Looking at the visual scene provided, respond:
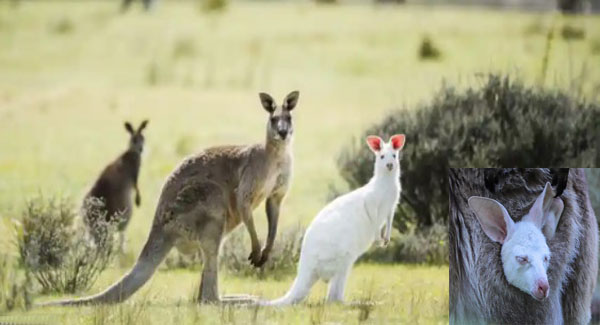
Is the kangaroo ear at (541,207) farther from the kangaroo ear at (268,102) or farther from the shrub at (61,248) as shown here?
the shrub at (61,248)

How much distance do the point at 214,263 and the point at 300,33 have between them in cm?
1078

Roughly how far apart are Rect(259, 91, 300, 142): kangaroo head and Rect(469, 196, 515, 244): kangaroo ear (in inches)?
46.4

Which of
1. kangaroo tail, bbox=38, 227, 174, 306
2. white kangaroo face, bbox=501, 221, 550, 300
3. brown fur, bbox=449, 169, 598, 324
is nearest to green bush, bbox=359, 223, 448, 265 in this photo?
brown fur, bbox=449, 169, 598, 324

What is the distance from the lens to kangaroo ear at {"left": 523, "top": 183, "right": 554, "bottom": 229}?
26.6 feet

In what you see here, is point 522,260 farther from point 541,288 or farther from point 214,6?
point 214,6

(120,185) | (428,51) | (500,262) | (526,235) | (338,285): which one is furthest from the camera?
(428,51)

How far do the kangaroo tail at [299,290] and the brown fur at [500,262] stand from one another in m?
0.83

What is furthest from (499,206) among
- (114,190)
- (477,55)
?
(477,55)

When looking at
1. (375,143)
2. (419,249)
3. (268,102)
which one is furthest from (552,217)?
(419,249)

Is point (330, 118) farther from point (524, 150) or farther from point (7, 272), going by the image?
point (7, 272)

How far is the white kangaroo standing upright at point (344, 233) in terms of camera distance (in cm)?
817

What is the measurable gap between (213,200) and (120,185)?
1.83 meters

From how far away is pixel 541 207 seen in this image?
8.11 m

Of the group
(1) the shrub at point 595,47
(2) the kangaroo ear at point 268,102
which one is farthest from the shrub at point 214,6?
(2) the kangaroo ear at point 268,102
